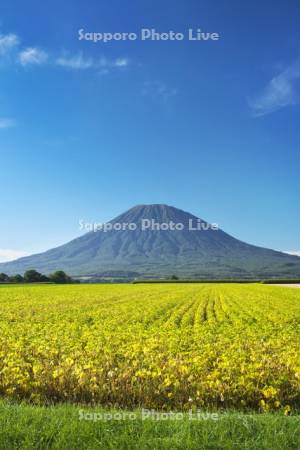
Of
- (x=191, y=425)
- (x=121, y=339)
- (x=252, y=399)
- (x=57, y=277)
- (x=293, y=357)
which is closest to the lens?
(x=191, y=425)

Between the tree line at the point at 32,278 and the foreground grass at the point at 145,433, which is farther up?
the tree line at the point at 32,278

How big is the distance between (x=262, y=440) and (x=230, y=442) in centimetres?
47

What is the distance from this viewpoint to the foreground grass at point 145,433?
20.6ft

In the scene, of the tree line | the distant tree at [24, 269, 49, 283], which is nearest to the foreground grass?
the tree line

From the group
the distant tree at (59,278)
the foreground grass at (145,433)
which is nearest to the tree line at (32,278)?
the distant tree at (59,278)

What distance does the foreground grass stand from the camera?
20.6ft

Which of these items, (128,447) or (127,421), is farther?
(127,421)

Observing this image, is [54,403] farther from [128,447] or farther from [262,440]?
[262,440]

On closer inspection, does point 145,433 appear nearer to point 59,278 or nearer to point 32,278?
point 32,278

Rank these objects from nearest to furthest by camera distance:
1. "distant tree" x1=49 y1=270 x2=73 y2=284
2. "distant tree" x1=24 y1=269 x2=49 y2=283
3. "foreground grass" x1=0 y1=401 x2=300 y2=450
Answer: "foreground grass" x1=0 y1=401 x2=300 y2=450, "distant tree" x1=24 y1=269 x2=49 y2=283, "distant tree" x1=49 y1=270 x2=73 y2=284

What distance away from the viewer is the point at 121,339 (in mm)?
14789

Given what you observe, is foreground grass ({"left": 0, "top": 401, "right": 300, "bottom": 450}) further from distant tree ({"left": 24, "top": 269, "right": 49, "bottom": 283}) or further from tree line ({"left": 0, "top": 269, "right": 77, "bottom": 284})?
distant tree ({"left": 24, "top": 269, "right": 49, "bottom": 283})

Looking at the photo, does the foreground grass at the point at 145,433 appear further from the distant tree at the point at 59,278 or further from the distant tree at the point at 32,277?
the distant tree at the point at 59,278

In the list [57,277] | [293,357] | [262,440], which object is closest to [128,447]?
[262,440]
